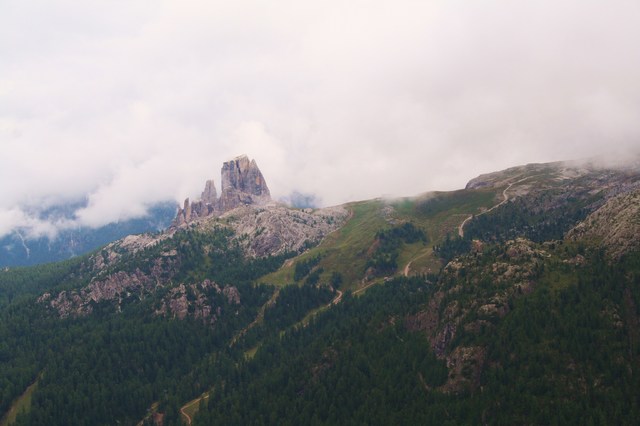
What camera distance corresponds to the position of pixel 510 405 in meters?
172

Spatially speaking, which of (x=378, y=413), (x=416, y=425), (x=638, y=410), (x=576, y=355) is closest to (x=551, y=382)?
(x=576, y=355)

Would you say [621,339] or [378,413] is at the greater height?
[621,339]

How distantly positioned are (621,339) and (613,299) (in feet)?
74.7

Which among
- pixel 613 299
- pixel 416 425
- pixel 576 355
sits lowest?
pixel 416 425

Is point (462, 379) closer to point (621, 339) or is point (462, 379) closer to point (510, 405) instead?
point (510, 405)

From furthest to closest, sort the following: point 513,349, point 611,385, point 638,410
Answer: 1. point 513,349
2. point 611,385
3. point 638,410

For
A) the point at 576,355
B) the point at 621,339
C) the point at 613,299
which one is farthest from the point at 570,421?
the point at 613,299

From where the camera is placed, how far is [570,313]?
200 m

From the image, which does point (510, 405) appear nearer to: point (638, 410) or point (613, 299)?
point (638, 410)

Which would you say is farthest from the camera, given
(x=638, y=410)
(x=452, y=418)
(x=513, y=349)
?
(x=513, y=349)

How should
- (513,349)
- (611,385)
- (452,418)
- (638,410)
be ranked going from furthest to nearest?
1. (513,349)
2. (452,418)
3. (611,385)
4. (638,410)

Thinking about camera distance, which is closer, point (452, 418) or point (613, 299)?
point (452, 418)

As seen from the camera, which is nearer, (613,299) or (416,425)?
(416,425)

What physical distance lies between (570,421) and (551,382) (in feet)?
61.0
